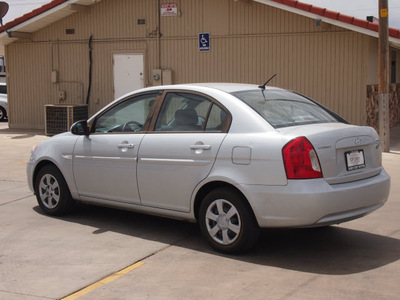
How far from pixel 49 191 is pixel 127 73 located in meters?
9.84

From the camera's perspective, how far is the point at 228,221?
549 centimetres

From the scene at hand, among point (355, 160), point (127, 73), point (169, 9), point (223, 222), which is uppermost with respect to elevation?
point (169, 9)

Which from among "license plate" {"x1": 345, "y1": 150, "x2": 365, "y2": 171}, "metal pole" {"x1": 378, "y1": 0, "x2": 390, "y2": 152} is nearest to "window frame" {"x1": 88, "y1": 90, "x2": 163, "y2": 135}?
"license plate" {"x1": 345, "y1": 150, "x2": 365, "y2": 171}

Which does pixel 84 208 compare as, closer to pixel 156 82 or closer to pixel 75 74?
pixel 156 82

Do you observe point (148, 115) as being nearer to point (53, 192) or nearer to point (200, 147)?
point (200, 147)

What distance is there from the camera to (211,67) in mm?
15703

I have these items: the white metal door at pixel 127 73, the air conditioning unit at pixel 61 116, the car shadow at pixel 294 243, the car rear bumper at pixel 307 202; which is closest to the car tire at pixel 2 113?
the air conditioning unit at pixel 61 116

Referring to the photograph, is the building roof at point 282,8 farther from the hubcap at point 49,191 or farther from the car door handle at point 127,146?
→ the hubcap at point 49,191

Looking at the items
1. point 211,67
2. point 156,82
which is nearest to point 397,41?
point 211,67

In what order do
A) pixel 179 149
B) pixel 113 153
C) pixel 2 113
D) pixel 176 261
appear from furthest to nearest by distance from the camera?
pixel 2 113, pixel 113 153, pixel 179 149, pixel 176 261

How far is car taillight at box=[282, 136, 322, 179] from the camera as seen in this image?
5105 millimetres

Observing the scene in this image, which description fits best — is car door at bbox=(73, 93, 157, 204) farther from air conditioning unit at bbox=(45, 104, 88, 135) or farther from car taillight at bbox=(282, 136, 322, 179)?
air conditioning unit at bbox=(45, 104, 88, 135)

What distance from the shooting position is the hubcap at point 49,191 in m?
7.09

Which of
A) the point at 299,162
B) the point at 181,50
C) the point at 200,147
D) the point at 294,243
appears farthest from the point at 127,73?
the point at 299,162
